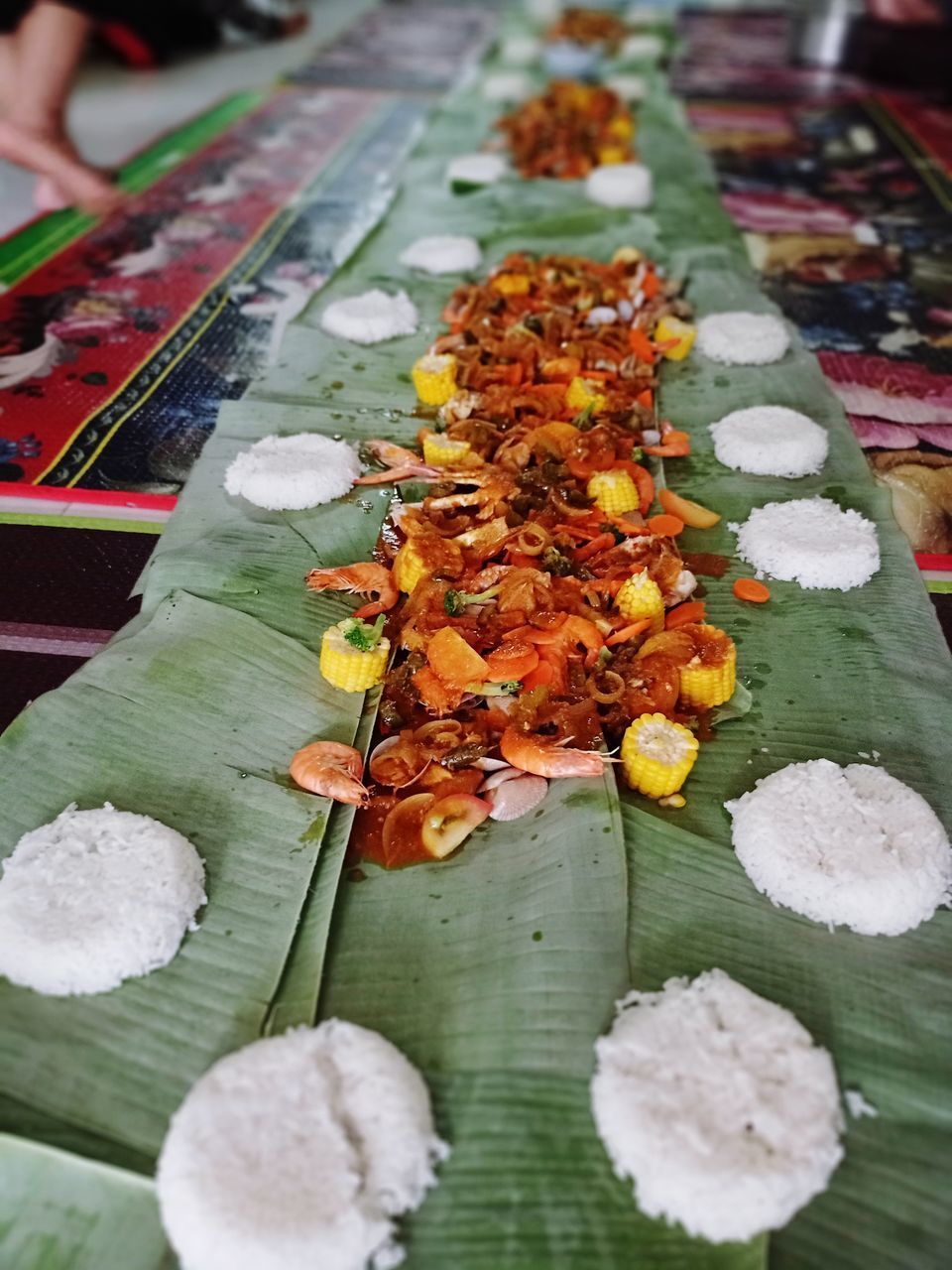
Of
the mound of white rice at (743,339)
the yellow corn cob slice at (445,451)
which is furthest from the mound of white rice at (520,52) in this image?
the yellow corn cob slice at (445,451)

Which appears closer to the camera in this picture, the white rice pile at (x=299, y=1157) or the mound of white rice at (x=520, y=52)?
the white rice pile at (x=299, y=1157)

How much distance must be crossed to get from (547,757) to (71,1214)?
1234 millimetres

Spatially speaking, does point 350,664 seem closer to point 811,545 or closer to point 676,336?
point 811,545

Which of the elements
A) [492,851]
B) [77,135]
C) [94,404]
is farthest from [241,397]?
[77,135]

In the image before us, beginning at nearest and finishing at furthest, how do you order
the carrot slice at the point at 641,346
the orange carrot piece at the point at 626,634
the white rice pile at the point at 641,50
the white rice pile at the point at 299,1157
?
the white rice pile at the point at 299,1157 < the orange carrot piece at the point at 626,634 < the carrot slice at the point at 641,346 < the white rice pile at the point at 641,50

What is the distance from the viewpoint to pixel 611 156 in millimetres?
5859

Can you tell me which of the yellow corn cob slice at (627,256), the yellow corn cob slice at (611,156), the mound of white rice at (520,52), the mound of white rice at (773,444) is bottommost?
the mound of white rice at (773,444)

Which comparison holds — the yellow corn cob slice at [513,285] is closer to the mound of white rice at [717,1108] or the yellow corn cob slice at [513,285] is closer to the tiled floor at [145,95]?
the tiled floor at [145,95]

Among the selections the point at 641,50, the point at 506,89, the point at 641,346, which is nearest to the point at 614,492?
the point at 641,346

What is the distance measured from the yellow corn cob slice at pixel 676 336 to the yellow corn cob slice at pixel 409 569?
69.3 inches

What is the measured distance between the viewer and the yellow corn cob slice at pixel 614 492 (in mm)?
2941

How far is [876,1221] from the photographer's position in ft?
4.84

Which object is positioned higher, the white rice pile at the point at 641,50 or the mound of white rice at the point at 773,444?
the white rice pile at the point at 641,50

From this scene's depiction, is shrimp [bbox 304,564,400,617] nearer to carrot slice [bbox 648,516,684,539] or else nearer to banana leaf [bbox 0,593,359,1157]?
banana leaf [bbox 0,593,359,1157]
